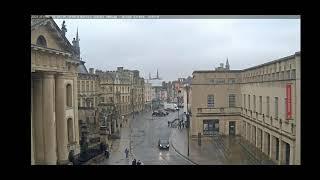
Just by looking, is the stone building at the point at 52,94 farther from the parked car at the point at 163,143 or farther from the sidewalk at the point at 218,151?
the sidewalk at the point at 218,151

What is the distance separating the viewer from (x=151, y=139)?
3.72 m

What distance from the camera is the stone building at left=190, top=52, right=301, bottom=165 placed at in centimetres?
346

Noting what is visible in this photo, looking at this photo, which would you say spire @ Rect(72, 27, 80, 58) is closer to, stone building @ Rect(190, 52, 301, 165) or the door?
stone building @ Rect(190, 52, 301, 165)

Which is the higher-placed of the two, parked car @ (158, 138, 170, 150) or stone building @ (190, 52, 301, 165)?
stone building @ (190, 52, 301, 165)

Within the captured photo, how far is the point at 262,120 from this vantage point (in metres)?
3.75

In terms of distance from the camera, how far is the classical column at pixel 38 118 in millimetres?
3582

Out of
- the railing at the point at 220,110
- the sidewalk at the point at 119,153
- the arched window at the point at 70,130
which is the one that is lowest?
the sidewalk at the point at 119,153

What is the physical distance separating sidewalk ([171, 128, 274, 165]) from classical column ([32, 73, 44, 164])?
1.33 meters

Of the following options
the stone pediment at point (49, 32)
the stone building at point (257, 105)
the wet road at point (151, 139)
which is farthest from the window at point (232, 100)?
the stone pediment at point (49, 32)

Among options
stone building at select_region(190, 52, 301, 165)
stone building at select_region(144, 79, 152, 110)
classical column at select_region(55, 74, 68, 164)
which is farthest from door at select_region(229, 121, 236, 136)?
classical column at select_region(55, 74, 68, 164)

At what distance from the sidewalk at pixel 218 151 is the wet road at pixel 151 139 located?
0.36 feet

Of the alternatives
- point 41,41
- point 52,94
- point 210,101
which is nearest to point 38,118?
point 52,94
